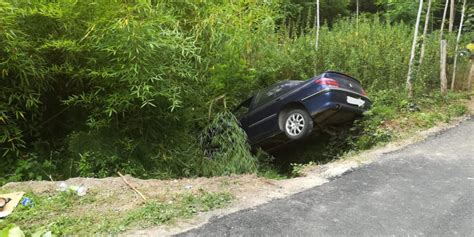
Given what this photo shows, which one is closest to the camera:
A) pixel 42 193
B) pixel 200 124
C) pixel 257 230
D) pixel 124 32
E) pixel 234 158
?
pixel 257 230

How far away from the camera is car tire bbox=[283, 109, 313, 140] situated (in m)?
6.45

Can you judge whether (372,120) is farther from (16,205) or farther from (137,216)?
(16,205)

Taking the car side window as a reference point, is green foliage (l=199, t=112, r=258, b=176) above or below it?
below

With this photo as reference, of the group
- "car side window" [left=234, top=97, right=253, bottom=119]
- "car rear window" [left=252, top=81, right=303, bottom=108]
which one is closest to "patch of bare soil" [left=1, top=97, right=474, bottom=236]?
"car rear window" [left=252, top=81, right=303, bottom=108]

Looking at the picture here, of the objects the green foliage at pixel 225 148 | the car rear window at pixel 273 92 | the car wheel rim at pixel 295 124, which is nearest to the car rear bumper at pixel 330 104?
the car wheel rim at pixel 295 124

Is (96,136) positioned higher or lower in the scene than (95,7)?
lower

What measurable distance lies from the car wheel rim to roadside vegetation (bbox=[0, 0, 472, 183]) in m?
0.78

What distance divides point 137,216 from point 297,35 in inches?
354

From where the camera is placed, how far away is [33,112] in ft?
17.1

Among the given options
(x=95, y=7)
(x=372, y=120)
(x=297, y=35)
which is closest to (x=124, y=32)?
(x=95, y=7)

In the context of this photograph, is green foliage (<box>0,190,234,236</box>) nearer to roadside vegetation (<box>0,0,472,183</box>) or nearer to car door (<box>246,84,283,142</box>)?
roadside vegetation (<box>0,0,472,183</box>)

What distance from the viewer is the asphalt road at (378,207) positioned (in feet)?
10.6

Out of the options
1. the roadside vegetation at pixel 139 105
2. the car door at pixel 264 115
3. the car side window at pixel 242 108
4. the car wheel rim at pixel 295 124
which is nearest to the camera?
the roadside vegetation at pixel 139 105

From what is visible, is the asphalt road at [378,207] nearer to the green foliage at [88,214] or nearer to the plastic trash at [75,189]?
the green foliage at [88,214]
